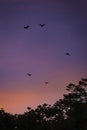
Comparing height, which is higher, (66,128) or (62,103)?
(62,103)

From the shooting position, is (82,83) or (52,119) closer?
(82,83)

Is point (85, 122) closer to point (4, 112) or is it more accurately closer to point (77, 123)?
point (77, 123)

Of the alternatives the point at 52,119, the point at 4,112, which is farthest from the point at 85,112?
the point at 4,112

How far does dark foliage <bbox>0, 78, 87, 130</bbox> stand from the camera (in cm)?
5591

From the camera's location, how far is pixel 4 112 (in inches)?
2643

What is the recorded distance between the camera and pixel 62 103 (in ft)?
202

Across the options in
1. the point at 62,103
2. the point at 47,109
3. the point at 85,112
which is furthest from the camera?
the point at 47,109

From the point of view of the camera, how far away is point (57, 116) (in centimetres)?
6381

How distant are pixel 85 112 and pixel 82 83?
4.74m

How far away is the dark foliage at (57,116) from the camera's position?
183 feet

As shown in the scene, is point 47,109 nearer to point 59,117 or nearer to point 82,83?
point 59,117

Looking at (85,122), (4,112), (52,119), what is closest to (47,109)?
(52,119)

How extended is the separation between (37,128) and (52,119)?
288cm

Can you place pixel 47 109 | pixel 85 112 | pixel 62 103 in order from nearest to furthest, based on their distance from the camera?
pixel 85 112 → pixel 62 103 → pixel 47 109
